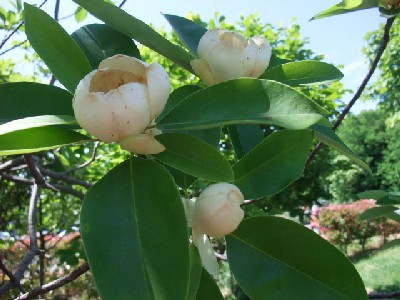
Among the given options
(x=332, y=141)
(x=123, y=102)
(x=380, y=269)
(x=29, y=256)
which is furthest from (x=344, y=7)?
(x=380, y=269)

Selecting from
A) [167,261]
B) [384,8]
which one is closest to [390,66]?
[384,8]

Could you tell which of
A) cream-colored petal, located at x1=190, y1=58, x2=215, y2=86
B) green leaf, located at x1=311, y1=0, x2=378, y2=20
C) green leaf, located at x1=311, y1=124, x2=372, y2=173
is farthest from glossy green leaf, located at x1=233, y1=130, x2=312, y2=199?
green leaf, located at x1=311, y1=0, x2=378, y2=20

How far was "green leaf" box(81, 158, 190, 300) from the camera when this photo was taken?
19.4 inches

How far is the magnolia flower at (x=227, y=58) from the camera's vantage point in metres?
0.73

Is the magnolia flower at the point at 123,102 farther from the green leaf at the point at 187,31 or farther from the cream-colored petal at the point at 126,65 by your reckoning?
the green leaf at the point at 187,31

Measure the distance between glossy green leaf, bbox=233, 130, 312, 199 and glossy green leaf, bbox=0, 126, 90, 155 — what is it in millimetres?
257

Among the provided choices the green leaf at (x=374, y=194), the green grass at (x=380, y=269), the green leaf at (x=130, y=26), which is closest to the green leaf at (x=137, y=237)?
the green leaf at (x=130, y=26)

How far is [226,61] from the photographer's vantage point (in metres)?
0.73

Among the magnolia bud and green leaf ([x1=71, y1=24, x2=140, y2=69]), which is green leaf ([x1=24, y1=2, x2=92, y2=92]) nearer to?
green leaf ([x1=71, y1=24, x2=140, y2=69])

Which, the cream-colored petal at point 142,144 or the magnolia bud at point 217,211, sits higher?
the cream-colored petal at point 142,144

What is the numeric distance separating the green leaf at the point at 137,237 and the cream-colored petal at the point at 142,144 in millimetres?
28

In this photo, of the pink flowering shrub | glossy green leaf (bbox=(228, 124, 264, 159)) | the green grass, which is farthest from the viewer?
the pink flowering shrub

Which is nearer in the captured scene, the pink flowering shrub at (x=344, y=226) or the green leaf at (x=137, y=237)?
the green leaf at (x=137, y=237)

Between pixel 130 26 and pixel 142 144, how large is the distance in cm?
21
